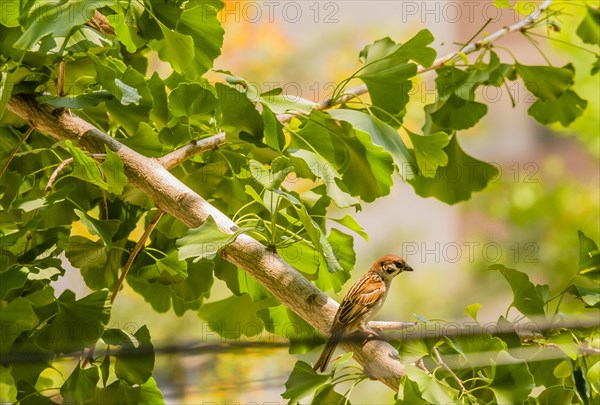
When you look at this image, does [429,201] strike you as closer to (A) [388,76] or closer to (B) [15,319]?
(A) [388,76]

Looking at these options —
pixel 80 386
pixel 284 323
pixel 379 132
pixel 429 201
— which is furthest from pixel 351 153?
pixel 429 201

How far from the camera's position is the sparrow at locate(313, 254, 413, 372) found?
0.48m

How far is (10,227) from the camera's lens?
1.66 feet

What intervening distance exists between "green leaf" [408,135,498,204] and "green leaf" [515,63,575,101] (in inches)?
3.0

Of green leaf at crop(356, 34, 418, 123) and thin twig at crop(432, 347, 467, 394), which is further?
green leaf at crop(356, 34, 418, 123)

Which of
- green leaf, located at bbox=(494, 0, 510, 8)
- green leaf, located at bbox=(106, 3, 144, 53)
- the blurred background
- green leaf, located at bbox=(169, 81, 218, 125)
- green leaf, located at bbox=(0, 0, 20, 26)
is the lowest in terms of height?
the blurred background

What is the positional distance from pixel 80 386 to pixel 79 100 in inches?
6.6

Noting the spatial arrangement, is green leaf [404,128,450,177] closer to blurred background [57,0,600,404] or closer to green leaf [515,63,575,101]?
green leaf [515,63,575,101]

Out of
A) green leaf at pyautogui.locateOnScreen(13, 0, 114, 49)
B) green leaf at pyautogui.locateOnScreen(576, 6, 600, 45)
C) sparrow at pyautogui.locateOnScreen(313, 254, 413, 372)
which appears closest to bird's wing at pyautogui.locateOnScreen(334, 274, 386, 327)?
sparrow at pyautogui.locateOnScreen(313, 254, 413, 372)

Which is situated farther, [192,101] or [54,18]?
[192,101]

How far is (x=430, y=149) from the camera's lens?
61 centimetres

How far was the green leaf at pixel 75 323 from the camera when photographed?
483 mm

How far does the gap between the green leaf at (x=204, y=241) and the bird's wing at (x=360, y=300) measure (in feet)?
0.26

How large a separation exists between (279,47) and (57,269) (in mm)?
1835
